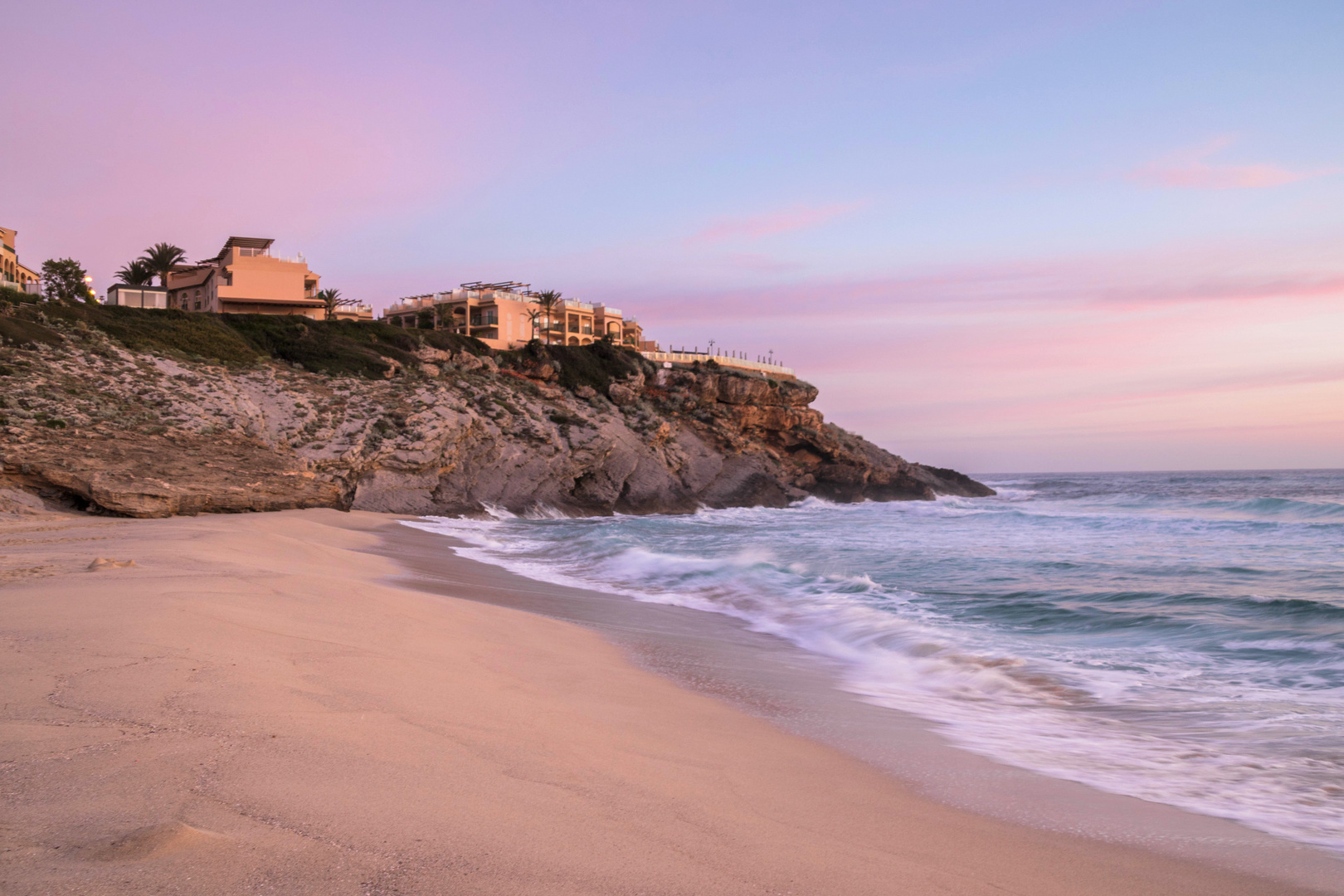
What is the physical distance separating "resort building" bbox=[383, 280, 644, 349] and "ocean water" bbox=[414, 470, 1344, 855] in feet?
145

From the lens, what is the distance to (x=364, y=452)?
1099 inches

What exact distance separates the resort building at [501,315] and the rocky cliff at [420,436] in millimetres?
17730

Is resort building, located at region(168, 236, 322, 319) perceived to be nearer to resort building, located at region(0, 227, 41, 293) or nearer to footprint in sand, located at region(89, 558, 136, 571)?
resort building, located at region(0, 227, 41, 293)

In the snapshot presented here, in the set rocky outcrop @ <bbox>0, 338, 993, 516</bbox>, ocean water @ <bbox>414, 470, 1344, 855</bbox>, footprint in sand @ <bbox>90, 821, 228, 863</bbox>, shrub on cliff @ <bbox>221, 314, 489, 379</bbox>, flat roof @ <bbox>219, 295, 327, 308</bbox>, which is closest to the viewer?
footprint in sand @ <bbox>90, 821, 228, 863</bbox>

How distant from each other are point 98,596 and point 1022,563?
15.7m

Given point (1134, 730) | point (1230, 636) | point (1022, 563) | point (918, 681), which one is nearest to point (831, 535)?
point (1022, 563)

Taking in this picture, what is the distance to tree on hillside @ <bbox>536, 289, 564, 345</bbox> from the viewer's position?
64688mm

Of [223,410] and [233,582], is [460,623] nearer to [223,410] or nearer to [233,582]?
[233,582]

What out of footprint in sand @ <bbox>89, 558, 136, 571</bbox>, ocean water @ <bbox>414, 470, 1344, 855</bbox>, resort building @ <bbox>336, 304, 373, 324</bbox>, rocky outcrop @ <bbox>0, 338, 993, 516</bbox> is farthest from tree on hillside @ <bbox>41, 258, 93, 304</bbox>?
footprint in sand @ <bbox>89, 558, 136, 571</bbox>

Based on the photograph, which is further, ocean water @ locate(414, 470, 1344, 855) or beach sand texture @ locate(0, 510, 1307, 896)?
ocean water @ locate(414, 470, 1344, 855)

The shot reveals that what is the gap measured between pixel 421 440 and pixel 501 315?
1483 inches

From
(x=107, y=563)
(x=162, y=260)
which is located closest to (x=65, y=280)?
(x=162, y=260)

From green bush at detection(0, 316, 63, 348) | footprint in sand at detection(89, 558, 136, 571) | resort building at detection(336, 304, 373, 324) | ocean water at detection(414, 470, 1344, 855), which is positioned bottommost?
ocean water at detection(414, 470, 1344, 855)

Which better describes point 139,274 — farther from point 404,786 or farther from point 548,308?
point 404,786
